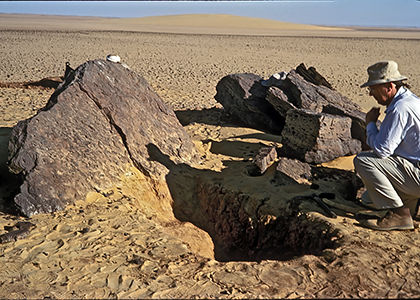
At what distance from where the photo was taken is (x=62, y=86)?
6.22m

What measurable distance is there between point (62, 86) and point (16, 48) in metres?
18.9

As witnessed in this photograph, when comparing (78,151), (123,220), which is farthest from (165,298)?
(78,151)

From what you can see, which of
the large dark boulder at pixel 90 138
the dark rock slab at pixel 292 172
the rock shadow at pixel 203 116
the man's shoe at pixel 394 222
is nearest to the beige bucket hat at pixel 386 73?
the man's shoe at pixel 394 222

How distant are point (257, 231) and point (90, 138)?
8.20 ft

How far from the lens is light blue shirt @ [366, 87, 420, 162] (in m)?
4.37

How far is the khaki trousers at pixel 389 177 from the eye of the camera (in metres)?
4.60

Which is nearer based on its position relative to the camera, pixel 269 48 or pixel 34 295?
pixel 34 295

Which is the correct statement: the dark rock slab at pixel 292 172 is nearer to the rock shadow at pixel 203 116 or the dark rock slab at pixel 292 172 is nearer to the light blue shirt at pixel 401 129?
the light blue shirt at pixel 401 129

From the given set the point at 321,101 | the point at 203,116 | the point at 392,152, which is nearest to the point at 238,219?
the point at 392,152

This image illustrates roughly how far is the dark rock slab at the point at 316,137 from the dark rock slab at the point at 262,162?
0.48 metres

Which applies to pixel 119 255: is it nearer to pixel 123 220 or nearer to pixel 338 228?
pixel 123 220

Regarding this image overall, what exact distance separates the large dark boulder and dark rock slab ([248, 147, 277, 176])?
988 millimetres

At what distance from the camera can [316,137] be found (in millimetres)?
6500

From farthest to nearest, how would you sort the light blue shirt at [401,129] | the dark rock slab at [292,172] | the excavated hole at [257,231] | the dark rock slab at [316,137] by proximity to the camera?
the dark rock slab at [316,137] < the dark rock slab at [292,172] < the excavated hole at [257,231] < the light blue shirt at [401,129]
